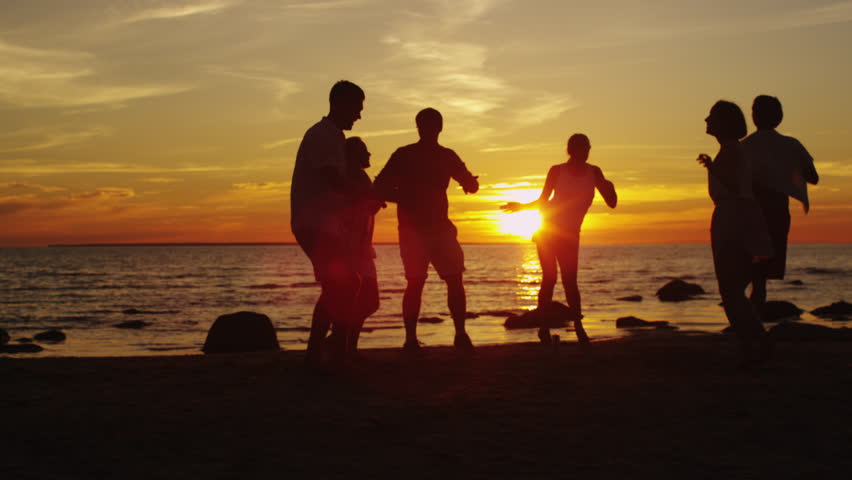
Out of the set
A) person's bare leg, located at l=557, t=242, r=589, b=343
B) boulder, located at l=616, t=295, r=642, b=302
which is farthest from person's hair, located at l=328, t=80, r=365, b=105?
boulder, located at l=616, t=295, r=642, b=302

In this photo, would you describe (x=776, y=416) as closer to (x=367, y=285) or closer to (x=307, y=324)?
(x=367, y=285)

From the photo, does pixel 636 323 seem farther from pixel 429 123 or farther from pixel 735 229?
pixel 735 229

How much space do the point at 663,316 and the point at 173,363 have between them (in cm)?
2191

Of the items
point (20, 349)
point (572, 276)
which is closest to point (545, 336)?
point (572, 276)

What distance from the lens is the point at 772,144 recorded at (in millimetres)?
6918

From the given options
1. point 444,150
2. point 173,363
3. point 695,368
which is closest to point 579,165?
point 444,150

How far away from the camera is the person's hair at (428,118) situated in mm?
7609

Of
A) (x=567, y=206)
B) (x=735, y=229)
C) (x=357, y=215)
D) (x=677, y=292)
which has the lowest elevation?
(x=677, y=292)

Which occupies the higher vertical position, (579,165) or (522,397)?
(579,165)

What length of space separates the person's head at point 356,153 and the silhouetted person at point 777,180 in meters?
3.47

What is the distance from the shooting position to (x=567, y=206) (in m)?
8.34

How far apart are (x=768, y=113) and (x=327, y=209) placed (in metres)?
4.30

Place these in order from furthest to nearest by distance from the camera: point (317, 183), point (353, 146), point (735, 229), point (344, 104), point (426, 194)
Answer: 1. point (426, 194)
2. point (353, 146)
3. point (735, 229)
4. point (344, 104)
5. point (317, 183)

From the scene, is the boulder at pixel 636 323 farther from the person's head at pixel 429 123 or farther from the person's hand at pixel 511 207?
the person's head at pixel 429 123
